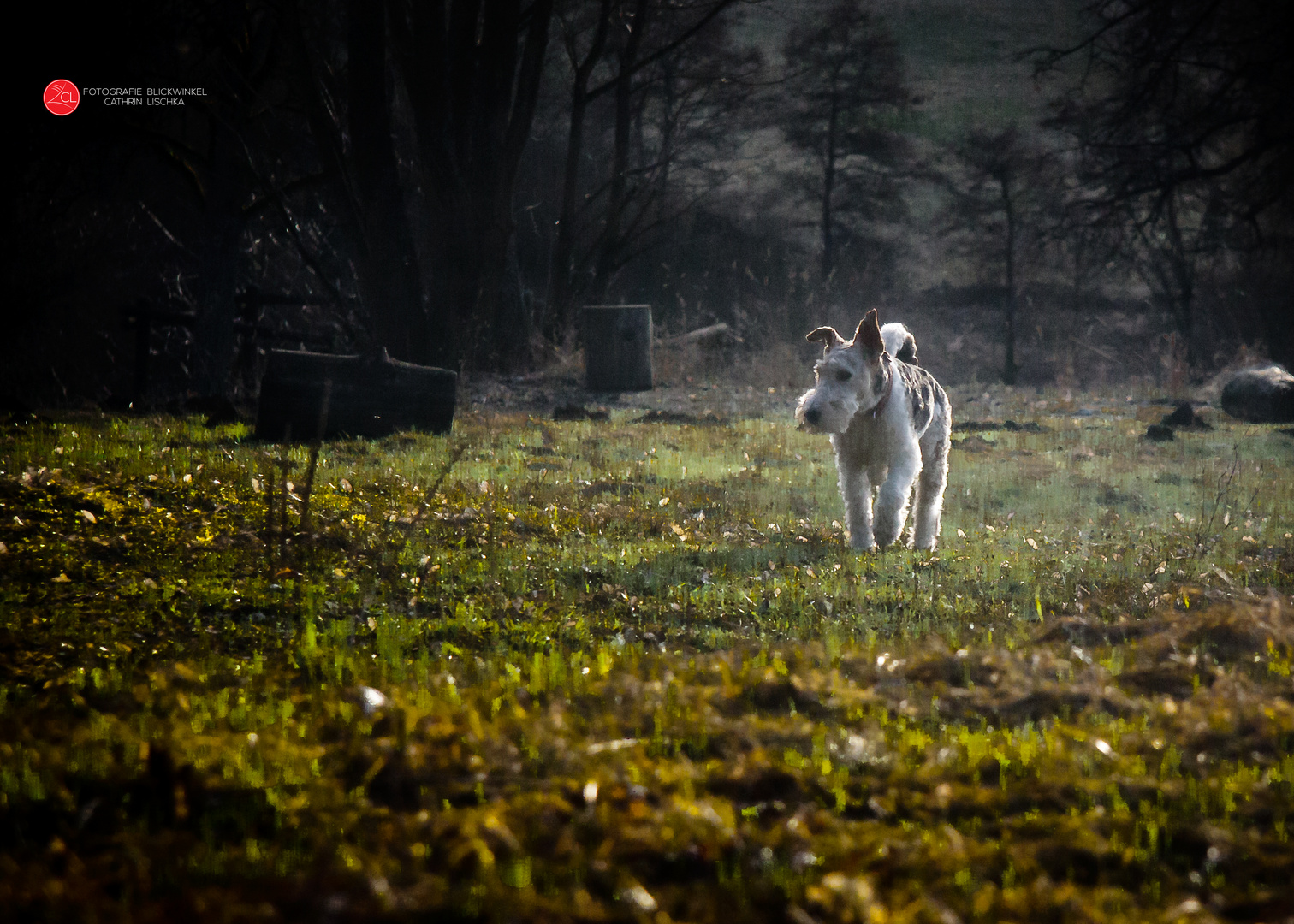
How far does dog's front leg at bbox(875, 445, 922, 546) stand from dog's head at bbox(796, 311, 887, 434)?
0.51 metres

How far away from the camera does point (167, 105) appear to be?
1859 centimetres

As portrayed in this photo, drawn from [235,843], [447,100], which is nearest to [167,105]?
[447,100]

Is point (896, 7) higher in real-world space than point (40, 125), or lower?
higher

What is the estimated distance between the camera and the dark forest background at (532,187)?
16844mm

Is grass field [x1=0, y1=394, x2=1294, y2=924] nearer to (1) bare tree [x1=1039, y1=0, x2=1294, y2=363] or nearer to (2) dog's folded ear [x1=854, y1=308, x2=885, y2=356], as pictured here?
(2) dog's folded ear [x1=854, y1=308, x2=885, y2=356]

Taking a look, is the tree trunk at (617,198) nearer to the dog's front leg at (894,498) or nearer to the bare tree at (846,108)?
the bare tree at (846,108)

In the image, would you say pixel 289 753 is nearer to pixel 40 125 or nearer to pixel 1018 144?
pixel 40 125

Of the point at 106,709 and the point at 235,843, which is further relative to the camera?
the point at 106,709

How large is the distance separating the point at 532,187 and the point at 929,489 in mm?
29777

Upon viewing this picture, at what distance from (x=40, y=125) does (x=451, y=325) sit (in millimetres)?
7813

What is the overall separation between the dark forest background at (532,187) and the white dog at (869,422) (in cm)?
653

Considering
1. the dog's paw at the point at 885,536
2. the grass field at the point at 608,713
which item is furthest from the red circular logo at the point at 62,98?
the dog's paw at the point at 885,536

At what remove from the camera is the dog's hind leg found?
30.2 ft

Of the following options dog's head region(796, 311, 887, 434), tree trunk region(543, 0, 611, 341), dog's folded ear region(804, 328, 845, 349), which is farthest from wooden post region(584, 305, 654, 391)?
dog's head region(796, 311, 887, 434)
